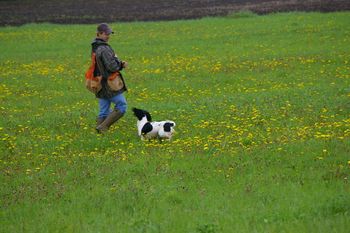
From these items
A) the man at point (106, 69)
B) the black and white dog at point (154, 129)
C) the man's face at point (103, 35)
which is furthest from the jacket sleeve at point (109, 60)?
the black and white dog at point (154, 129)

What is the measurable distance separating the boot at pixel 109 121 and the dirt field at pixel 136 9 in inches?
1011

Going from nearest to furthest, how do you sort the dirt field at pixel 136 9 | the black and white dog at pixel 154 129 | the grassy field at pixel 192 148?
the grassy field at pixel 192 148 < the black and white dog at pixel 154 129 < the dirt field at pixel 136 9

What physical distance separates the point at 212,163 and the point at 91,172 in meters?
1.74

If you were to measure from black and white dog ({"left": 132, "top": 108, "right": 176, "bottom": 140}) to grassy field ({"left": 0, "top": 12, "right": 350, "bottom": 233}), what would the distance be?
20 centimetres

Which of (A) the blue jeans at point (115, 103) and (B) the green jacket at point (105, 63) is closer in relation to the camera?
(B) the green jacket at point (105, 63)

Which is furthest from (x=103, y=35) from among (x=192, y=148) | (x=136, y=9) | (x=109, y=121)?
(x=136, y=9)

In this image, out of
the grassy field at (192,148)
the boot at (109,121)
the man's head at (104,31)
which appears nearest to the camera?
the grassy field at (192,148)

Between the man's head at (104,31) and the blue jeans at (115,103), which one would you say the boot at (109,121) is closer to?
the blue jeans at (115,103)

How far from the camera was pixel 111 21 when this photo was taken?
38312mm

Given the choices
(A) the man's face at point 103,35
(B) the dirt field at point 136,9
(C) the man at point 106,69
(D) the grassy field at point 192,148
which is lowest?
(B) the dirt field at point 136,9

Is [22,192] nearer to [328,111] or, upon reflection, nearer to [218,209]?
[218,209]

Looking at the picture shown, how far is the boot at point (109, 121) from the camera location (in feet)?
37.7

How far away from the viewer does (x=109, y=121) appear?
37.9ft

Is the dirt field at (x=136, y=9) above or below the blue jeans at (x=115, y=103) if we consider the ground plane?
below
